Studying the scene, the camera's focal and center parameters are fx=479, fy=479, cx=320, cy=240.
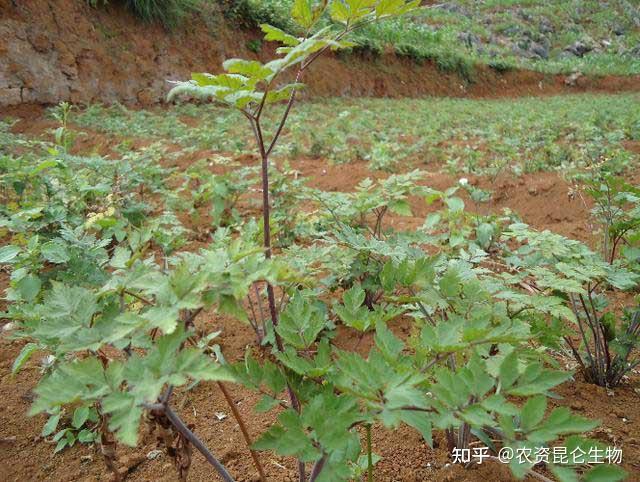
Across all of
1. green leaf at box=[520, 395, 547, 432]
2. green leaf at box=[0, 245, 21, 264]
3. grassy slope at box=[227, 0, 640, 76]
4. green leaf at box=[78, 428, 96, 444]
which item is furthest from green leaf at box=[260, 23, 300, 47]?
grassy slope at box=[227, 0, 640, 76]

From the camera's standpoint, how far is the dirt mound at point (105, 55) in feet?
27.0

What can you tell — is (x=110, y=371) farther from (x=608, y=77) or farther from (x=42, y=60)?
(x=608, y=77)

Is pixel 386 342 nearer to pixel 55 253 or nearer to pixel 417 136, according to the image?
pixel 55 253

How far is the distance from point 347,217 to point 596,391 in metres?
1.21

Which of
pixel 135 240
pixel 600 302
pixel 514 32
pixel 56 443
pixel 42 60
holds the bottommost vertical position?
pixel 56 443

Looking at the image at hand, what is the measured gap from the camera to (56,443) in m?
1.66

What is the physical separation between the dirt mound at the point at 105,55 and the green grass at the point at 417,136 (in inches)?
44.9

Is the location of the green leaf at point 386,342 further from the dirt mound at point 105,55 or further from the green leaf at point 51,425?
the dirt mound at point 105,55

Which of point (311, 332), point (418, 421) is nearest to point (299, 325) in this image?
point (311, 332)

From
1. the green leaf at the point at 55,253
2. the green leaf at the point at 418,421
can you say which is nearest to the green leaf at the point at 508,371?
the green leaf at the point at 418,421

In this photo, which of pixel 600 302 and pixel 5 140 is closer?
pixel 600 302

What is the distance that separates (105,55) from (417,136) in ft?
20.9

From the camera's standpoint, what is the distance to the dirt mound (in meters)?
8.24

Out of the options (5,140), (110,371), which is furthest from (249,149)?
(110,371)
